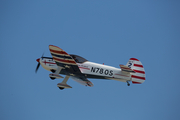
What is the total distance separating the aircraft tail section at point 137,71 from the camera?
15.6m

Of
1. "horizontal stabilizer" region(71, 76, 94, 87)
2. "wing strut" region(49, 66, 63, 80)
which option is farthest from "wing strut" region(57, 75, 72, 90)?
"wing strut" region(49, 66, 63, 80)

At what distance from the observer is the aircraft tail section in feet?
51.3

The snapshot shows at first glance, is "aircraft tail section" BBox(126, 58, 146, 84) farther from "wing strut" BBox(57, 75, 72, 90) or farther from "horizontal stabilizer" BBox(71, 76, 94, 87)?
"wing strut" BBox(57, 75, 72, 90)

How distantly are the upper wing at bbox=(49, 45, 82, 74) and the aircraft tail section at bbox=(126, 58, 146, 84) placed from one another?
3807 mm

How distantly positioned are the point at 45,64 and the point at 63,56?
2.43 meters

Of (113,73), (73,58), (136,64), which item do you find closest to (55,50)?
(73,58)

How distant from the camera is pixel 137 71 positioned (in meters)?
16.0

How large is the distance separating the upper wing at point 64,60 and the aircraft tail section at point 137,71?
12.5 ft

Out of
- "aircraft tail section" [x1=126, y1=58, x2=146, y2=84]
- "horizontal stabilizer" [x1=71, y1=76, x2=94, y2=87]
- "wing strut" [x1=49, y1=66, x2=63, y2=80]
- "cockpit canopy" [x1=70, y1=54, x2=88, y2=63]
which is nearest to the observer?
"wing strut" [x1=49, y1=66, x2=63, y2=80]

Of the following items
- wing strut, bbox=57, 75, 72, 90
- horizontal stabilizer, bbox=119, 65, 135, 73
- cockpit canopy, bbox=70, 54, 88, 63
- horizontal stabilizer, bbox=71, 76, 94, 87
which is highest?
cockpit canopy, bbox=70, 54, 88, 63

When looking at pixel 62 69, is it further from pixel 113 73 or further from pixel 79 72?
pixel 113 73

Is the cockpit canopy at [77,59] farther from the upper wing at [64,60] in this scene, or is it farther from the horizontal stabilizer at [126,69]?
the horizontal stabilizer at [126,69]

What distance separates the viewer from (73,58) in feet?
52.3

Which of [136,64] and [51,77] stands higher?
[136,64]
